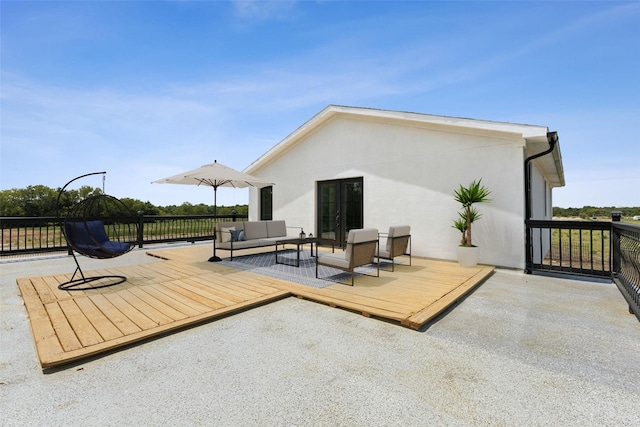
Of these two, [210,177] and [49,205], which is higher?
[210,177]

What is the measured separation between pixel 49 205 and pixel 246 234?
41.7 feet

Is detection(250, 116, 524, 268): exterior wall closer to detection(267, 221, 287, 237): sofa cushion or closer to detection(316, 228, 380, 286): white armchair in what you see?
detection(267, 221, 287, 237): sofa cushion

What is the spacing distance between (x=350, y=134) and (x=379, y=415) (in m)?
7.20

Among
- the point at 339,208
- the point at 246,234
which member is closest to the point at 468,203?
the point at 339,208

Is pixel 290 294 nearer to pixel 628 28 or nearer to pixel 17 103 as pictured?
pixel 628 28

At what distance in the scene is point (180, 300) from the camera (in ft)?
11.7

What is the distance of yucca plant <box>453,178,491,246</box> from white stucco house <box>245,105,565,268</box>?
0.16 metres

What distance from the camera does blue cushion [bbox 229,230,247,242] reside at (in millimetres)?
6186

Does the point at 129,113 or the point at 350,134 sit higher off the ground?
the point at 129,113

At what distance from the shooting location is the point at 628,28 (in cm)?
644

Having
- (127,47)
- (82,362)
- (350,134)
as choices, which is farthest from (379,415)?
(127,47)

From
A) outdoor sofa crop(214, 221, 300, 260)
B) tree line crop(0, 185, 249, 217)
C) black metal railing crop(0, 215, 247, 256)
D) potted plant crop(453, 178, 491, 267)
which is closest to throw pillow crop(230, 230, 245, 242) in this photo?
outdoor sofa crop(214, 221, 300, 260)

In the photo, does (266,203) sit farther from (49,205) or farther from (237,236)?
(49,205)

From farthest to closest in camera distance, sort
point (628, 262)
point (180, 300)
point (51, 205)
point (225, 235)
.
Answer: point (51, 205) → point (225, 235) → point (628, 262) → point (180, 300)
